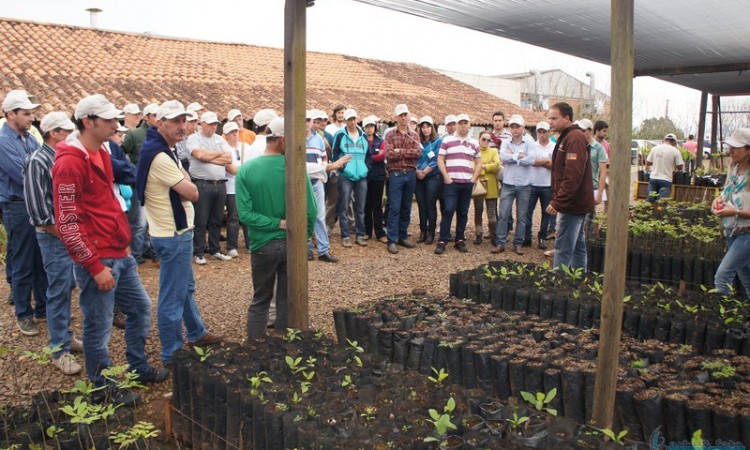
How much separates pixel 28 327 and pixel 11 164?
1.47m

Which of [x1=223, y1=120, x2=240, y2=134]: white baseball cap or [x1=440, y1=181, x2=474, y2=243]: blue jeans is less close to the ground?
[x1=223, y1=120, x2=240, y2=134]: white baseball cap

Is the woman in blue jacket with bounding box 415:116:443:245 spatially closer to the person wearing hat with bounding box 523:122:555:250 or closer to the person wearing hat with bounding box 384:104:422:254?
the person wearing hat with bounding box 384:104:422:254

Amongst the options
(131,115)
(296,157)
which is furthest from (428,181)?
(296,157)

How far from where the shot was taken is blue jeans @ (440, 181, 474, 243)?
30.3ft

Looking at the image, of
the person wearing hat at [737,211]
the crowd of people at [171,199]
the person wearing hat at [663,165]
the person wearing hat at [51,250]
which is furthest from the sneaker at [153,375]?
the person wearing hat at [663,165]

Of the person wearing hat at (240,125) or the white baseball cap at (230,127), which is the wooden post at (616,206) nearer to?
the white baseball cap at (230,127)

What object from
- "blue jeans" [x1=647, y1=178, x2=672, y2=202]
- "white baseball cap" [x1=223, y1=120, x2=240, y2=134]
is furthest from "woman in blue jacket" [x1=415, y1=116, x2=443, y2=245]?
"blue jeans" [x1=647, y1=178, x2=672, y2=202]

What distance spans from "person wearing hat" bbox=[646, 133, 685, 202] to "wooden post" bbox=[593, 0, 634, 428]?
35.4 feet

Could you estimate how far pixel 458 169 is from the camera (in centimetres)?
912

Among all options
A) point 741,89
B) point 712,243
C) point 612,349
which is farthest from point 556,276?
point 741,89

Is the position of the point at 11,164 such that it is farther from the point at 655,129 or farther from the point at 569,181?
the point at 655,129

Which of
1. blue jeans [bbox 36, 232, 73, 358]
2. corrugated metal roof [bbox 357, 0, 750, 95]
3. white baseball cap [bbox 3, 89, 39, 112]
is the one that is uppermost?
corrugated metal roof [bbox 357, 0, 750, 95]

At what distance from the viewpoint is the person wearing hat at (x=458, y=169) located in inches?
359

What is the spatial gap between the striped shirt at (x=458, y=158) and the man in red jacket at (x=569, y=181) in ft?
9.12
